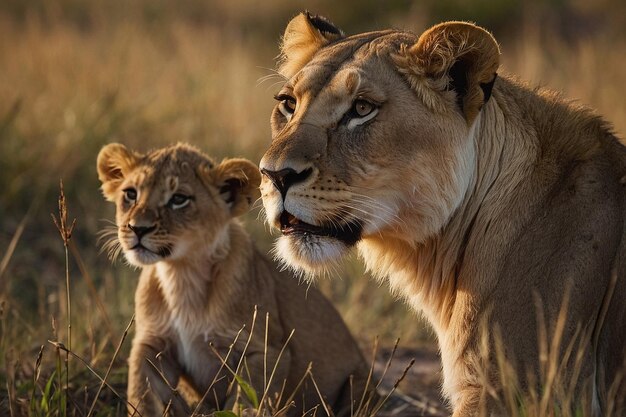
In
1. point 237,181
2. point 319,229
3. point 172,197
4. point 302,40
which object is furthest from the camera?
point 237,181

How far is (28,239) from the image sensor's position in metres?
7.80

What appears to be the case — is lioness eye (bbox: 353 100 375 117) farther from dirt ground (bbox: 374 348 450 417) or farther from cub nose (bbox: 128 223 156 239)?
dirt ground (bbox: 374 348 450 417)

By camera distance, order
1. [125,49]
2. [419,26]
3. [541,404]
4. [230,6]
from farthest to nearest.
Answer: [230,6] < [419,26] < [125,49] < [541,404]

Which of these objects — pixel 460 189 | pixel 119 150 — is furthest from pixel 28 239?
pixel 460 189

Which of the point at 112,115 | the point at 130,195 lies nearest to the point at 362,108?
the point at 130,195

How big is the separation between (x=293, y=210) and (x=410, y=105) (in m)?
0.56

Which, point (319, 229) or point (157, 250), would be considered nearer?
point (319, 229)

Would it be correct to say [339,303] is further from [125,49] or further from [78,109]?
[125,49]

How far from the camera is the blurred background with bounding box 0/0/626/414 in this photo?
6211 mm

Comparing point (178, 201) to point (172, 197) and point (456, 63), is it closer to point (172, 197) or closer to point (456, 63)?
point (172, 197)

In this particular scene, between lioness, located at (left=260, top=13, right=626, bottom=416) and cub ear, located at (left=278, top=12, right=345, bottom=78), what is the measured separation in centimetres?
34

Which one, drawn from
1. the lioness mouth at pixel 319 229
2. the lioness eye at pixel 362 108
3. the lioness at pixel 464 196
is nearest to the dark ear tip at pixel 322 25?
the lioness at pixel 464 196

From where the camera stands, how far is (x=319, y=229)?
3.69 meters

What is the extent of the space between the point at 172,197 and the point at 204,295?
47 centimetres
